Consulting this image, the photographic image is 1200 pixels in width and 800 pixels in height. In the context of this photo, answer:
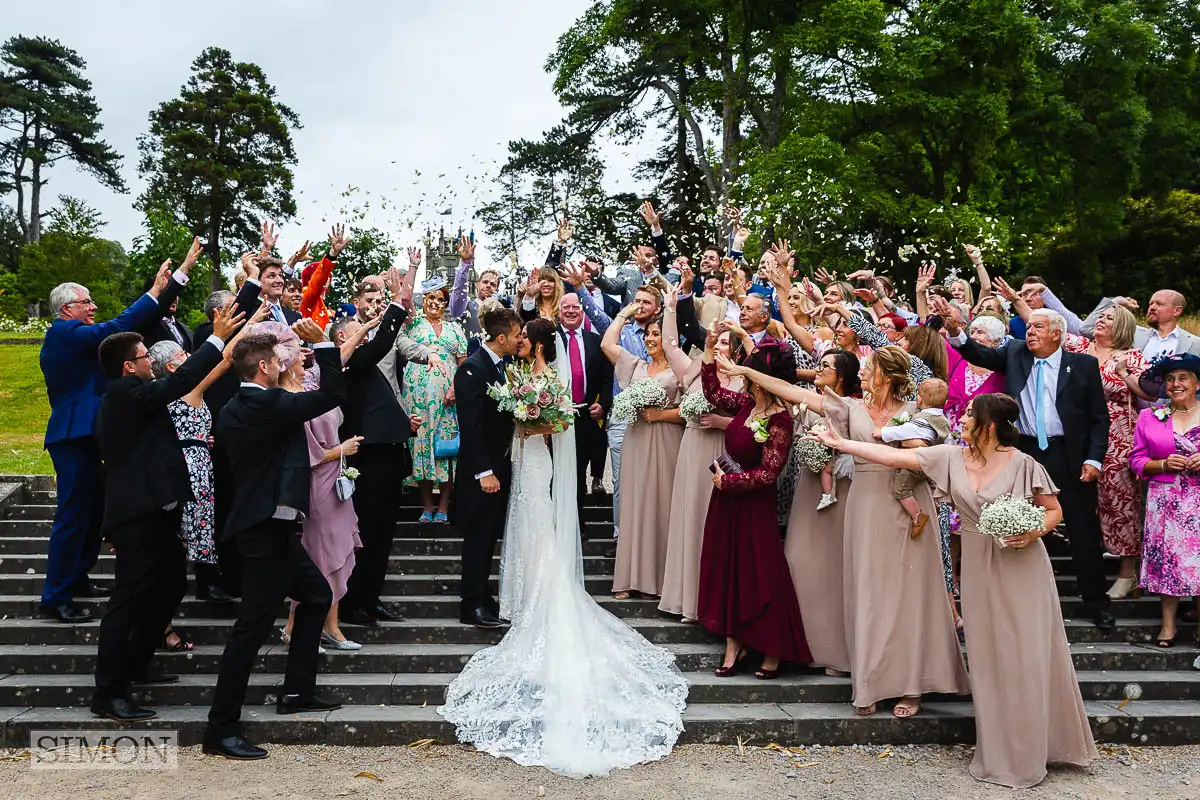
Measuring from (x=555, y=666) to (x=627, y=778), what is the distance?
0.91 metres

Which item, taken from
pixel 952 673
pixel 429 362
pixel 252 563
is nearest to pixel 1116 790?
pixel 952 673

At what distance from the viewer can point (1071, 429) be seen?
23.2 ft

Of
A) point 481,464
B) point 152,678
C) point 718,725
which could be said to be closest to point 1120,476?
point 718,725

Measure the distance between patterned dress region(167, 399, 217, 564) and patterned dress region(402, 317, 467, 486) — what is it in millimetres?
1932

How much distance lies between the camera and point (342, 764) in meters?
5.36

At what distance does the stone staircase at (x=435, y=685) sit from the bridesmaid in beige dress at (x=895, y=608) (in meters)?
0.22

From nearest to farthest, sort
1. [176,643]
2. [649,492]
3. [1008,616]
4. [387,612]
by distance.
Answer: [1008,616] → [176,643] → [387,612] → [649,492]

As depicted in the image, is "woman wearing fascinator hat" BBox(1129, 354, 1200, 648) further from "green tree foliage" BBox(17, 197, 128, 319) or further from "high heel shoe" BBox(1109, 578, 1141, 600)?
"green tree foliage" BBox(17, 197, 128, 319)

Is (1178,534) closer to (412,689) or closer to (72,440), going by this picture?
(412,689)

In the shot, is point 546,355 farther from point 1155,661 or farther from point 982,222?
point 982,222

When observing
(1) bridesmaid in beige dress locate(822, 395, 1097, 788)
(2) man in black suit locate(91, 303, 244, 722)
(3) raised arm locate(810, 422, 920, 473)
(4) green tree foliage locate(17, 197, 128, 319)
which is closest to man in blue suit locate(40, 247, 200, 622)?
(2) man in black suit locate(91, 303, 244, 722)

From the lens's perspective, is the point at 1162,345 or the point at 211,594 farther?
the point at 1162,345

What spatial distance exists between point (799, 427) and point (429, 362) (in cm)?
343

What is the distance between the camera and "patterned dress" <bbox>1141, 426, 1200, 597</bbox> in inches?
261
